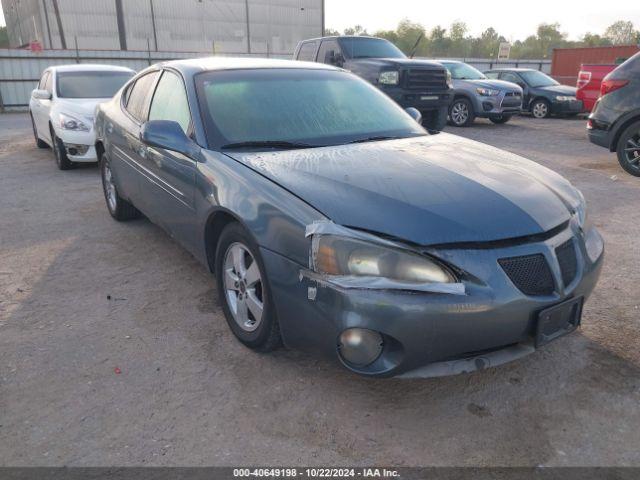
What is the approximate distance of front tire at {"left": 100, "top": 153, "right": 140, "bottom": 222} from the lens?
5.23 metres

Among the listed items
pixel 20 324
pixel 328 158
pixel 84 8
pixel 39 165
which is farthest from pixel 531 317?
pixel 84 8

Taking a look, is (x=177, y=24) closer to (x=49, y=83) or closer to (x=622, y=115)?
(x=49, y=83)

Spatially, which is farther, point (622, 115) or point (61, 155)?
point (61, 155)

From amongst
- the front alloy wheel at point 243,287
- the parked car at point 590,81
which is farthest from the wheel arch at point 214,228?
the parked car at point 590,81

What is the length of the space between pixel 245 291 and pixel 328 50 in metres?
9.21

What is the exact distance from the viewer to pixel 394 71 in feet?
33.4

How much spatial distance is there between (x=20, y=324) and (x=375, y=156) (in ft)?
8.12

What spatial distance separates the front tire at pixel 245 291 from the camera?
2.68 metres

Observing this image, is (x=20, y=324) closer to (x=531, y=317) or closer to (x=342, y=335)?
(x=342, y=335)

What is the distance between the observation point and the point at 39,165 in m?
8.69

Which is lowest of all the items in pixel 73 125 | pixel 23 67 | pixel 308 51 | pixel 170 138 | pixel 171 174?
pixel 73 125

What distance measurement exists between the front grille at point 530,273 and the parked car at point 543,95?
14.2 meters

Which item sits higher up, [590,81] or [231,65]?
[231,65]

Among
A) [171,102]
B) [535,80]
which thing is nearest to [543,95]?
[535,80]
